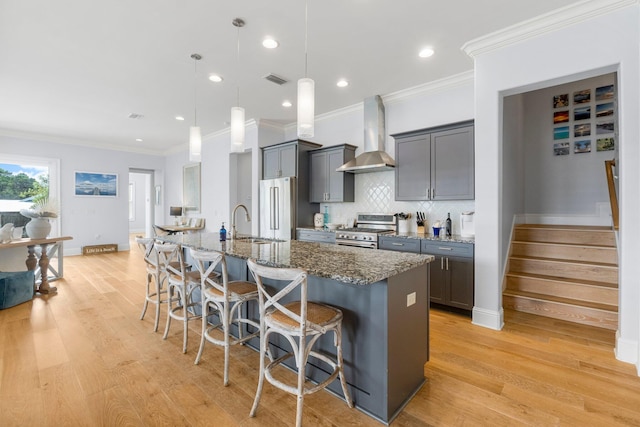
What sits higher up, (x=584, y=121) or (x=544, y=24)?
(x=544, y=24)

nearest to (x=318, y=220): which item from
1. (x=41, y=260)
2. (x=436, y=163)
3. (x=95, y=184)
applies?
(x=436, y=163)

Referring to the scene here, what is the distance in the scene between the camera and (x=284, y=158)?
209 inches

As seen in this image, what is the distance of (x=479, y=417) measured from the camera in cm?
176

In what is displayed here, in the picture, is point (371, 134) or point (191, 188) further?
point (191, 188)

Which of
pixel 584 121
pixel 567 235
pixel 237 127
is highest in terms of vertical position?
pixel 584 121

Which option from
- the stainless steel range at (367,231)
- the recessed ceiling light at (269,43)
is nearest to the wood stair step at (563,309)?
the stainless steel range at (367,231)

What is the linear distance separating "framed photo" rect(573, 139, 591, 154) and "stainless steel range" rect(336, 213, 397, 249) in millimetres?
2949

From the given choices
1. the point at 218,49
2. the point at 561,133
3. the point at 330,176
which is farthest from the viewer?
the point at 330,176

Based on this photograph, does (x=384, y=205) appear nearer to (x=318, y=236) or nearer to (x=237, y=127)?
(x=318, y=236)

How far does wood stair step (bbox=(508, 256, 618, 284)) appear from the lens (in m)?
3.32

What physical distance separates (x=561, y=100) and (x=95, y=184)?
10.1 m

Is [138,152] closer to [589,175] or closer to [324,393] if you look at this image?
[324,393]

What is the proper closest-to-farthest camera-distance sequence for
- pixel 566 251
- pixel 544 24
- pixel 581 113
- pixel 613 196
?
pixel 544 24 → pixel 613 196 → pixel 566 251 → pixel 581 113

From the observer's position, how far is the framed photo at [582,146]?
4402 mm
